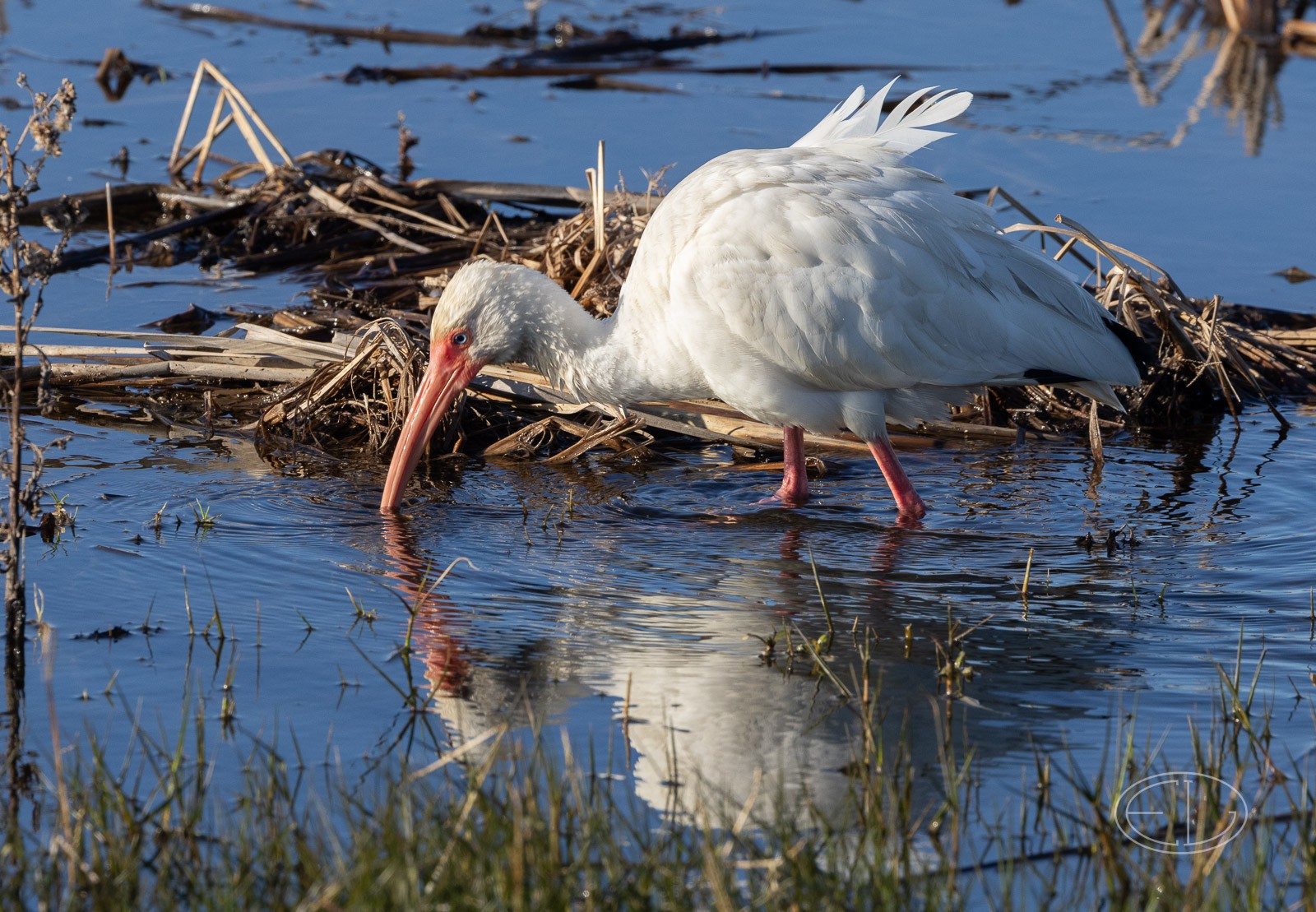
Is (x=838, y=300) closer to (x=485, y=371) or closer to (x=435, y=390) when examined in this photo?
(x=435, y=390)

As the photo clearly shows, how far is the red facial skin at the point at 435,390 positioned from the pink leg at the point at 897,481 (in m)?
1.73

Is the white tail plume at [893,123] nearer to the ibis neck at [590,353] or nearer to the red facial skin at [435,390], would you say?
the ibis neck at [590,353]

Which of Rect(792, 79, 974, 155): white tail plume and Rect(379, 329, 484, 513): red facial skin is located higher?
Rect(792, 79, 974, 155): white tail plume

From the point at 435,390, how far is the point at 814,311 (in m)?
1.71

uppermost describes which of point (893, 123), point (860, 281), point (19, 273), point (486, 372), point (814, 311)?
point (893, 123)

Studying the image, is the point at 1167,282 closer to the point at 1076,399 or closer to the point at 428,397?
the point at 1076,399

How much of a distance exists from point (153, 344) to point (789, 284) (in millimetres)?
3416

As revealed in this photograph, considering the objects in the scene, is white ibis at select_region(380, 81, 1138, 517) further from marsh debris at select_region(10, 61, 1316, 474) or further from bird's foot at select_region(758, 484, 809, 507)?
marsh debris at select_region(10, 61, 1316, 474)

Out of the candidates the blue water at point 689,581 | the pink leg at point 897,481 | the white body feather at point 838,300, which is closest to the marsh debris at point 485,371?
the blue water at point 689,581

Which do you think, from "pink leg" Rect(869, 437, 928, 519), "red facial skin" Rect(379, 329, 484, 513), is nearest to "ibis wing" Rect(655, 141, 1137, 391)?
"pink leg" Rect(869, 437, 928, 519)

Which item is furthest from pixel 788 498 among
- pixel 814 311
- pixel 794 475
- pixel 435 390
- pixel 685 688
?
pixel 685 688

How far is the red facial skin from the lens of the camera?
665cm

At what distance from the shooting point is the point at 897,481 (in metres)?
6.63

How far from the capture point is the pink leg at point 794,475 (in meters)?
6.88
